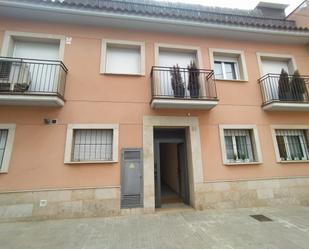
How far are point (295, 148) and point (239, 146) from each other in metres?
2.37

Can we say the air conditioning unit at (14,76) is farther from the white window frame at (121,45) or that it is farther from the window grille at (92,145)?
the white window frame at (121,45)

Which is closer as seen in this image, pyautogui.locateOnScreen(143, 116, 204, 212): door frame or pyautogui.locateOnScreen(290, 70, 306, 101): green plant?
pyautogui.locateOnScreen(143, 116, 204, 212): door frame

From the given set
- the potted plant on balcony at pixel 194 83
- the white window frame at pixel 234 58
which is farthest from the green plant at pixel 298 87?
the potted plant on balcony at pixel 194 83

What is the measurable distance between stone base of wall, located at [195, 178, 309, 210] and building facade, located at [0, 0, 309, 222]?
3 cm

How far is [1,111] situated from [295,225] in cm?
878

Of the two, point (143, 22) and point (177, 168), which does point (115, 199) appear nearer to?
point (177, 168)

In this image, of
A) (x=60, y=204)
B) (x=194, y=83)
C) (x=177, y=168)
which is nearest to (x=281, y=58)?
(x=194, y=83)

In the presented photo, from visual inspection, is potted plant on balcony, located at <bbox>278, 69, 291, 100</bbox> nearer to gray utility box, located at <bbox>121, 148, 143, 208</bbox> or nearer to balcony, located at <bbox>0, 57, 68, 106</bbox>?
gray utility box, located at <bbox>121, 148, 143, 208</bbox>

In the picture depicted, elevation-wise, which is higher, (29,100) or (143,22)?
(143,22)

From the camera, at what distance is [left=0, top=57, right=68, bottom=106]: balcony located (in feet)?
16.0

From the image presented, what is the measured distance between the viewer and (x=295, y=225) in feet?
13.9

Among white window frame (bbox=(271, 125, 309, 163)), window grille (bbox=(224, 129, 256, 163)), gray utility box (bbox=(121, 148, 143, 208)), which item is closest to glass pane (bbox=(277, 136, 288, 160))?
white window frame (bbox=(271, 125, 309, 163))

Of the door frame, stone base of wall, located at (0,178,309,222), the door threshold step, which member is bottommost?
the door threshold step

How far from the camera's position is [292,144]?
6617 millimetres
